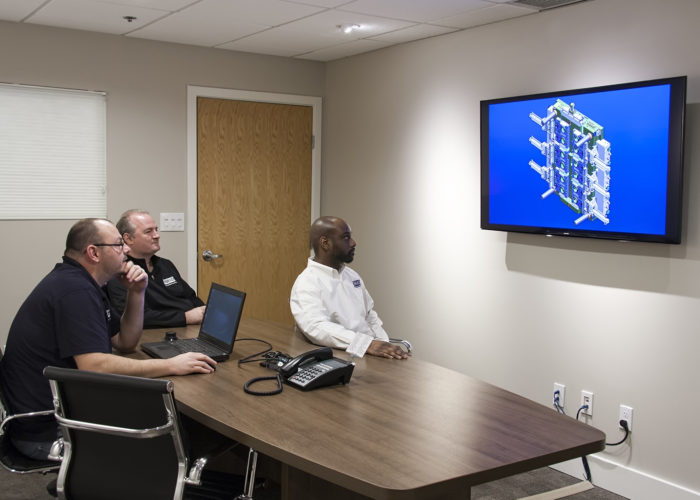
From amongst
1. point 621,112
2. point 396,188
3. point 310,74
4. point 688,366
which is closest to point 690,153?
point 621,112

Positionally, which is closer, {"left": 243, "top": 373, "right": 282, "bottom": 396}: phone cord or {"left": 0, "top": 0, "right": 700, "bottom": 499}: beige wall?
{"left": 243, "top": 373, "right": 282, "bottom": 396}: phone cord

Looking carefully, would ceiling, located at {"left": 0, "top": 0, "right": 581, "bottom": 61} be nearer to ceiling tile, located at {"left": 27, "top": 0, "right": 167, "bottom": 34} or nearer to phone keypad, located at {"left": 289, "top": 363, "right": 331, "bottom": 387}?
ceiling tile, located at {"left": 27, "top": 0, "right": 167, "bottom": 34}

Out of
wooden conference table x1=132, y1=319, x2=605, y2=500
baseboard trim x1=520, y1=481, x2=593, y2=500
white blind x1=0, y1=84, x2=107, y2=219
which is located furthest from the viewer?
white blind x1=0, y1=84, x2=107, y2=219

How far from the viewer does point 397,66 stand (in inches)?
199

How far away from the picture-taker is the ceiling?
3.90 metres

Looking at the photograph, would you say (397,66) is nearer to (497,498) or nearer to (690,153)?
(690,153)

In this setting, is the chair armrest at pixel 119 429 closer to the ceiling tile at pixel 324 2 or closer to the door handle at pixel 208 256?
the ceiling tile at pixel 324 2

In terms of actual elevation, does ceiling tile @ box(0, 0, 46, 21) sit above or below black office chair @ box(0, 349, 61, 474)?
above


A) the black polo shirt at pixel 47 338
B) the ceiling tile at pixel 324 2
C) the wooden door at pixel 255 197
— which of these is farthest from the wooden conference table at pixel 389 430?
the wooden door at pixel 255 197

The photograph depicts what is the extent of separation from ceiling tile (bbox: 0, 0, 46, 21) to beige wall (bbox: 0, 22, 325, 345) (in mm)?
148

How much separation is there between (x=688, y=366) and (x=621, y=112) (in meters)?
1.23

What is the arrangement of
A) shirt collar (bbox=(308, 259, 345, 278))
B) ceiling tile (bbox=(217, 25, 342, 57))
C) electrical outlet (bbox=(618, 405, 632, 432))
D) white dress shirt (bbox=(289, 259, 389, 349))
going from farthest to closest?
ceiling tile (bbox=(217, 25, 342, 57)) → electrical outlet (bbox=(618, 405, 632, 432)) → shirt collar (bbox=(308, 259, 345, 278)) → white dress shirt (bbox=(289, 259, 389, 349))

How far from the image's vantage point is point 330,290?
3377mm

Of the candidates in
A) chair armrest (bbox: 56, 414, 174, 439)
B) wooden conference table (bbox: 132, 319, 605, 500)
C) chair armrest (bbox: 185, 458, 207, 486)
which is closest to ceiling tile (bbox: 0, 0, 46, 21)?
wooden conference table (bbox: 132, 319, 605, 500)
